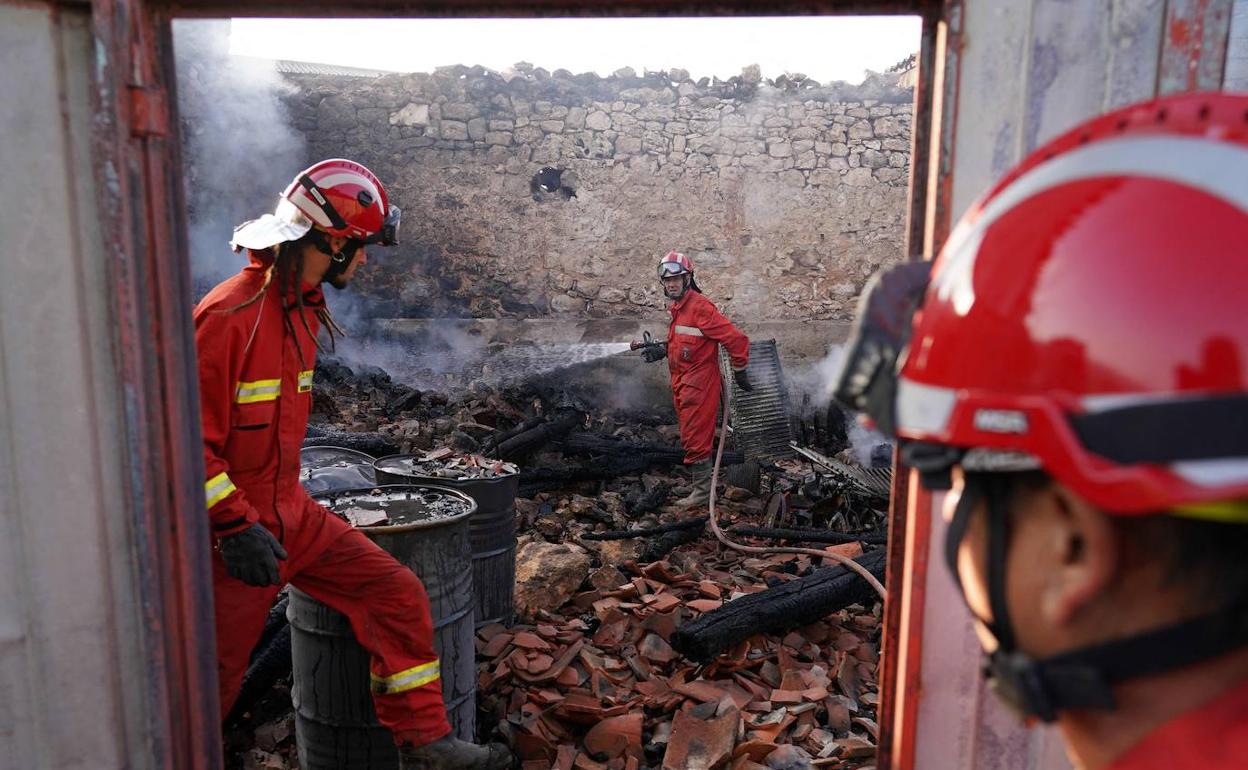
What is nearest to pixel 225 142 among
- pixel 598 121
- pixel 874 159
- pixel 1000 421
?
pixel 598 121

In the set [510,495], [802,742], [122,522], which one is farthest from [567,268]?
[122,522]

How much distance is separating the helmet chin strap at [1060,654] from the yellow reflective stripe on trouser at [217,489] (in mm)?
2544

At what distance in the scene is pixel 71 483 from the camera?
1.96 metres

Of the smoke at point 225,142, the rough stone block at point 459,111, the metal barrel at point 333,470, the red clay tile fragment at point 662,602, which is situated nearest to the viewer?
the metal barrel at point 333,470

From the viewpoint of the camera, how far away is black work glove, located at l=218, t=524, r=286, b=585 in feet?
9.50

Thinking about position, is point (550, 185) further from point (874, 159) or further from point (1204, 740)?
point (1204, 740)

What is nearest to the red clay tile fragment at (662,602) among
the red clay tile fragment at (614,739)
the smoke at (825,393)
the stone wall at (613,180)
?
the red clay tile fragment at (614,739)

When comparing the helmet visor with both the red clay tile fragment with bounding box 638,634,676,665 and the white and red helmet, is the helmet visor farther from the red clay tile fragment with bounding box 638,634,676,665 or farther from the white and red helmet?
the white and red helmet

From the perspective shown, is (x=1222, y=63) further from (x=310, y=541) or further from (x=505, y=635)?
(x=505, y=635)

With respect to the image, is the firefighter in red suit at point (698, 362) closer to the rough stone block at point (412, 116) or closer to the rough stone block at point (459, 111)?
the rough stone block at point (459, 111)

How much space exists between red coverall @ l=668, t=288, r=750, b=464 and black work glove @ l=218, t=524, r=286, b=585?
586 cm

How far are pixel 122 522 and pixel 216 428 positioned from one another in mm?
1026

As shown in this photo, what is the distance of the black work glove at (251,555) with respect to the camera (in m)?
2.89

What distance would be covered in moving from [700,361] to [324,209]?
215 inches
